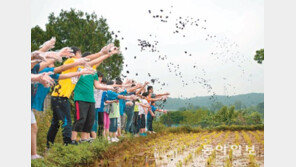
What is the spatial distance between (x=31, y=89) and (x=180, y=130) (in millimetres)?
10541

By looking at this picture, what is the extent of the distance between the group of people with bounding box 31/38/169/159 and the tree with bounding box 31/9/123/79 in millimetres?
1637

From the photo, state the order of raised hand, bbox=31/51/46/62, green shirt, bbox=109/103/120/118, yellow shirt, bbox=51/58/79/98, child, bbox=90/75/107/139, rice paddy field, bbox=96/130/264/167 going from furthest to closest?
green shirt, bbox=109/103/120/118
child, bbox=90/75/107/139
rice paddy field, bbox=96/130/264/167
yellow shirt, bbox=51/58/79/98
raised hand, bbox=31/51/46/62

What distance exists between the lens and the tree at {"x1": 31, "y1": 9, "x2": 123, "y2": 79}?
11.7 m

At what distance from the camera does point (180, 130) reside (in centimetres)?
1517

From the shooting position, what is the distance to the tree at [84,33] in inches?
461

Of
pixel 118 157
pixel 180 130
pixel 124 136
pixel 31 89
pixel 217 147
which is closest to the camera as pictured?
pixel 31 89

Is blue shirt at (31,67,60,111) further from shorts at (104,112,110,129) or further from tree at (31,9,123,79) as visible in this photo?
tree at (31,9,123,79)

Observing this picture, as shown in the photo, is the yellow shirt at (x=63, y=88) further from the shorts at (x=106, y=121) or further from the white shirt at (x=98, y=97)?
the shorts at (x=106, y=121)

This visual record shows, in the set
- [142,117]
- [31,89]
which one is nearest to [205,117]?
[142,117]

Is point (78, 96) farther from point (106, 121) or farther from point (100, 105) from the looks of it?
point (106, 121)

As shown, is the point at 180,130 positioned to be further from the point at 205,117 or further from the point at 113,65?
the point at 113,65

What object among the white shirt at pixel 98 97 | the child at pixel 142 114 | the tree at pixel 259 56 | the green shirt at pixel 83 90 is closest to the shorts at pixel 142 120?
the child at pixel 142 114

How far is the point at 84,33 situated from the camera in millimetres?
11992

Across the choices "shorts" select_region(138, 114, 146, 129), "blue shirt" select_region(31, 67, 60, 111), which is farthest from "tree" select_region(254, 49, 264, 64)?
"blue shirt" select_region(31, 67, 60, 111)
